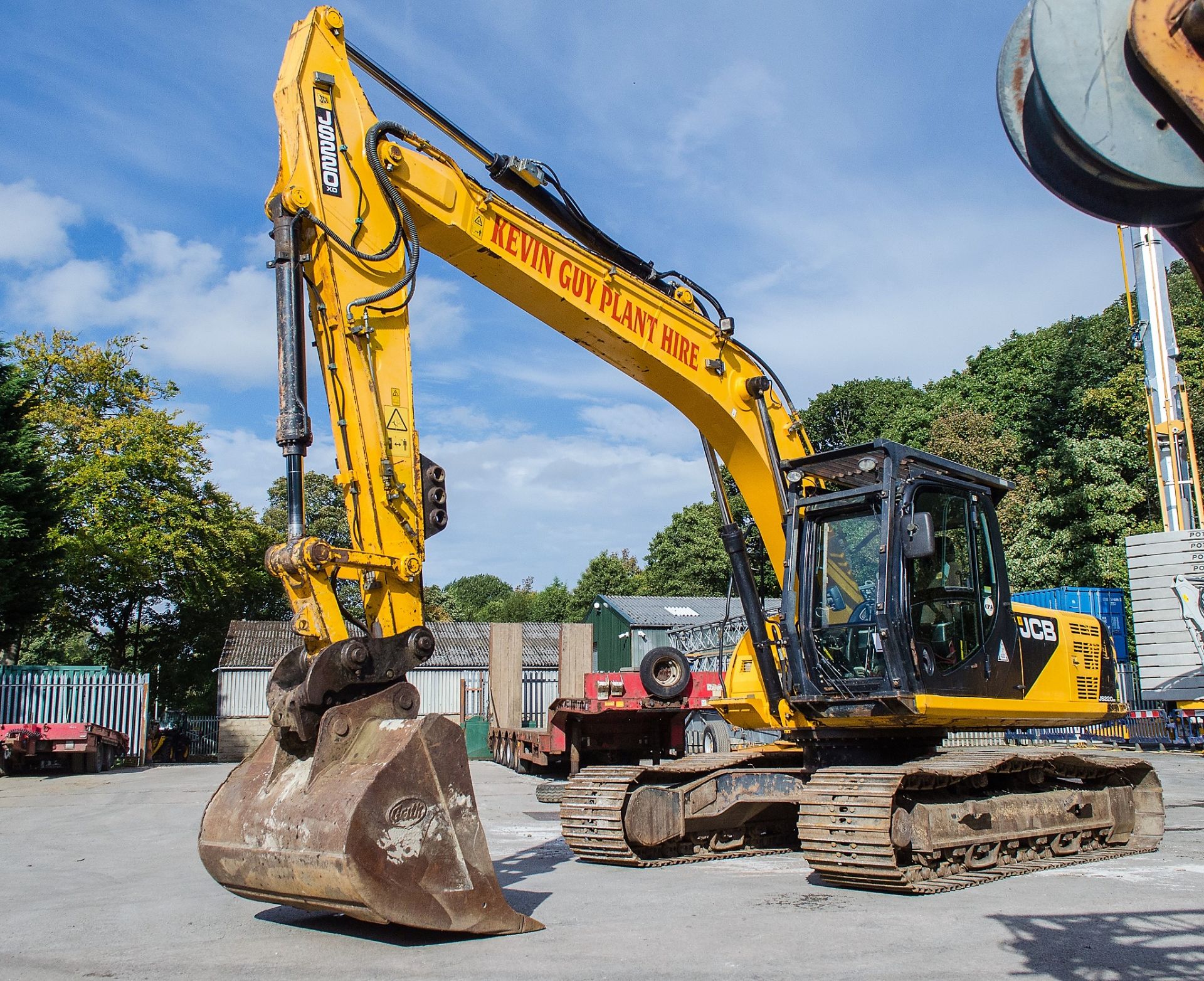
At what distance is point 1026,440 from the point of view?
38750mm

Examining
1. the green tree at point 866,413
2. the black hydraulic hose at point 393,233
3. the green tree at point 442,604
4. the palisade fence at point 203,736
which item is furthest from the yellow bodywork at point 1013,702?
the green tree at point 442,604

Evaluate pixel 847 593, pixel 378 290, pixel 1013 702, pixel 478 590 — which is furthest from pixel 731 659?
pixel 478 590

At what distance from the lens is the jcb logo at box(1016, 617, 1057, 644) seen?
29.6 feet

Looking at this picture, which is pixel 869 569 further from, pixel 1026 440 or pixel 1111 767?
A: pixel 1026 440

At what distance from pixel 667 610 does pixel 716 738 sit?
27657 mm

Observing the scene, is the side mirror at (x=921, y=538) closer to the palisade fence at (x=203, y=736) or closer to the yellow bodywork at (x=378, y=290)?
the yellow bodywork at (x=378, y=290)

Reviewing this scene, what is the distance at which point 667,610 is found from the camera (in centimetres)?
4503

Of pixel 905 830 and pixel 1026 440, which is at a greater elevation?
pixel 1026 440

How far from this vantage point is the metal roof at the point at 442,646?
109ft

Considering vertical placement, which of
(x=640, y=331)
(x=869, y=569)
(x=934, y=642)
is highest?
(x=640, y=331)

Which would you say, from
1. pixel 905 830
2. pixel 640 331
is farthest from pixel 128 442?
pixel 905 830

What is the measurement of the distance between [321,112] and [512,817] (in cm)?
854

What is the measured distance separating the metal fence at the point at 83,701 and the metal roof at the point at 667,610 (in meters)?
21.4

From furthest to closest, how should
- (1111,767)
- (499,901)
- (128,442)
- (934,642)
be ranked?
(128,442), (1111,767), (934,642), (499,901)
